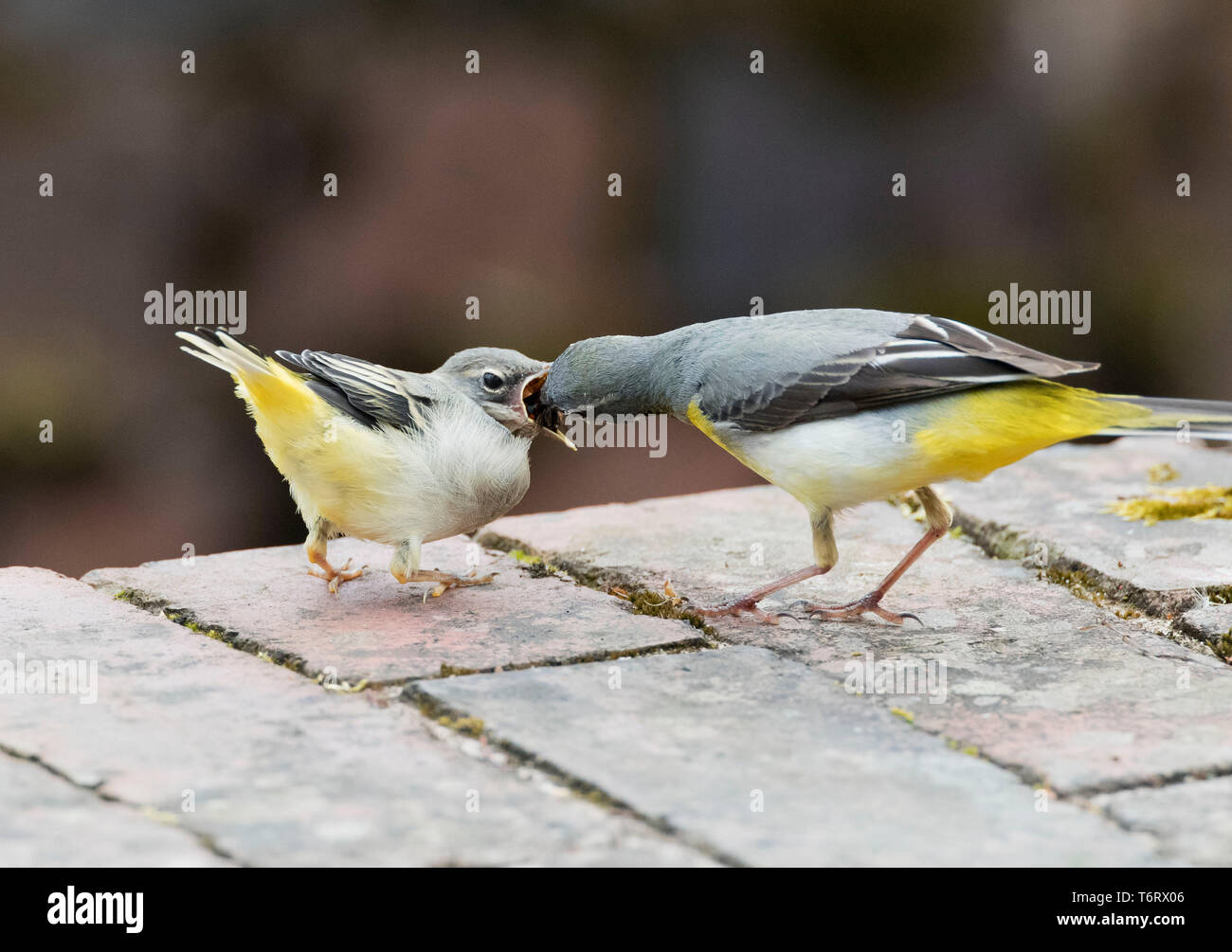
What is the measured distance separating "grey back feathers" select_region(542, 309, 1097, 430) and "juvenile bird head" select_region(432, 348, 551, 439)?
0.38 ft

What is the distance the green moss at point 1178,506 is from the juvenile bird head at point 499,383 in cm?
229

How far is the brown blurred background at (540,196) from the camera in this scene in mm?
8664

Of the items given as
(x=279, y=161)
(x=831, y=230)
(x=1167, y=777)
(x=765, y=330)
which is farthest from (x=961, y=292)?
(x=1167, y=777)

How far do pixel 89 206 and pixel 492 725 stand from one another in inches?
266

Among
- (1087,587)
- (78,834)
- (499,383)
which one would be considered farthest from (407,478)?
(1087,587)

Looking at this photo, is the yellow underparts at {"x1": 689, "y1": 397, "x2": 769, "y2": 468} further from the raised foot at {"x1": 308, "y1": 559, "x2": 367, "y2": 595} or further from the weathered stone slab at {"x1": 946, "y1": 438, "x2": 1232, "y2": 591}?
the raised foot at {"x1": 308, "y1": 559, "x2": 367, "y2": 595}

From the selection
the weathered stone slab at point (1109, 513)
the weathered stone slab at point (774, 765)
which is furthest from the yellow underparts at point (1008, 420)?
the weathered stone slab at point (774, 765)

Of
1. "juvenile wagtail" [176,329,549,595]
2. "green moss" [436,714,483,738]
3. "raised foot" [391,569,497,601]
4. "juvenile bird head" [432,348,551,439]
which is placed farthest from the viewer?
"juvenile bird head" [432,348,551,439]

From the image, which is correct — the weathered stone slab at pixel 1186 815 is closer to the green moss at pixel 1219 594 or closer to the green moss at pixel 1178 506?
the green moss at pixel 1219 594

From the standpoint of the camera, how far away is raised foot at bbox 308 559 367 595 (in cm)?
454

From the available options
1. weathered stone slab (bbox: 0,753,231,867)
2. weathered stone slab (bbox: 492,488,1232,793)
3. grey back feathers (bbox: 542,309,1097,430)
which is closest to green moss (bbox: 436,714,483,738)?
weathered stone slab (bbox: 0,753,231,867)

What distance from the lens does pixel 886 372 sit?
4242mm

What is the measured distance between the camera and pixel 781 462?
14.3 ft
